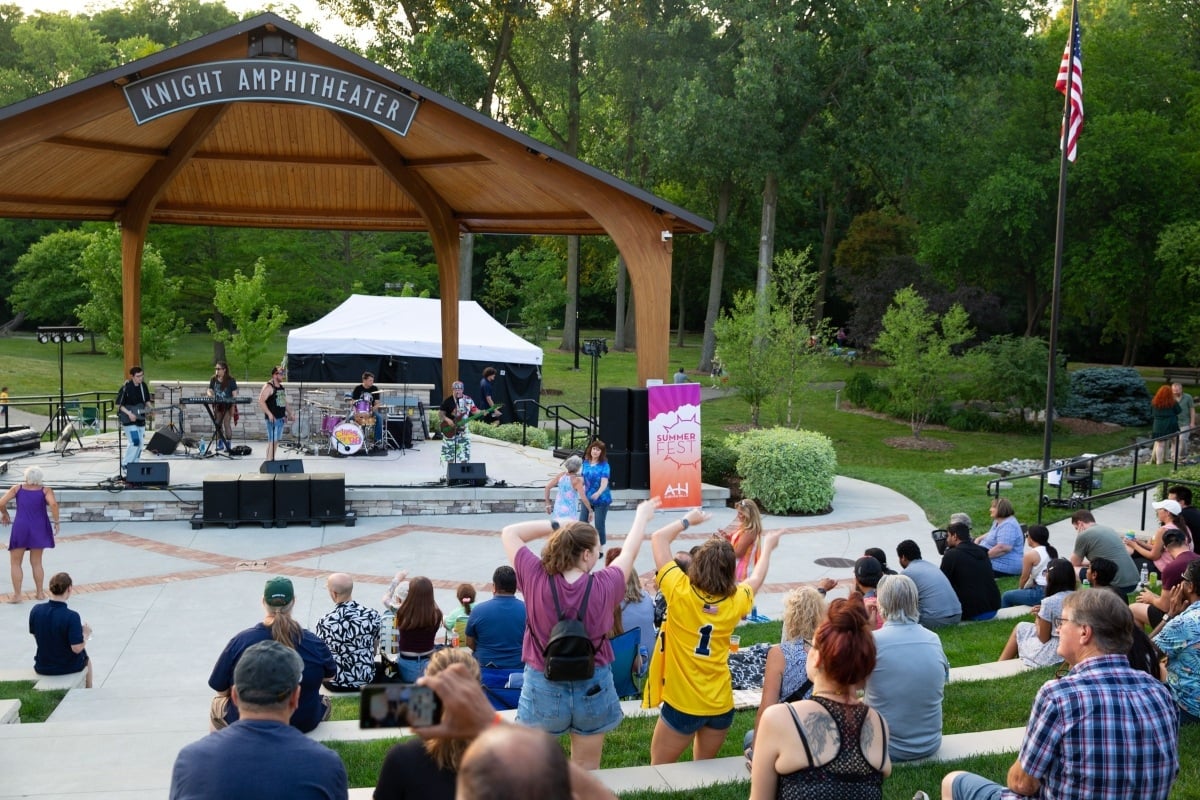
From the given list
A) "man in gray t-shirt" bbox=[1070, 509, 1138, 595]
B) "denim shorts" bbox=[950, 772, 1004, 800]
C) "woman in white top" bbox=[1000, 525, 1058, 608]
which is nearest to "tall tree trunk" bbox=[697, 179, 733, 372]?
"woman in white top" bbox=[1000, 525, 1058, 608]

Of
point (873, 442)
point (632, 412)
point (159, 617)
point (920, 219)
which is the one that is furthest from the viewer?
point (920, 219)

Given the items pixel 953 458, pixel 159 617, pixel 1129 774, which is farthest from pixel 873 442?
pixel 1129 774

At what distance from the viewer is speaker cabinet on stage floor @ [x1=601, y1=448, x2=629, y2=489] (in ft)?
54.0

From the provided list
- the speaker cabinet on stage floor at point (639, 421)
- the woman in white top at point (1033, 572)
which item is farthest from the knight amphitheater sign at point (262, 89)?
the woman in white top at point (1033, 572)

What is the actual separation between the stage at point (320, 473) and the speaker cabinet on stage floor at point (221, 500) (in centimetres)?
69

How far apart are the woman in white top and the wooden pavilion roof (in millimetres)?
7369

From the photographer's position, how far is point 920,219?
154ft

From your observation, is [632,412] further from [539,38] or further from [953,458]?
[539,38]

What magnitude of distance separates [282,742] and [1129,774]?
302 cm

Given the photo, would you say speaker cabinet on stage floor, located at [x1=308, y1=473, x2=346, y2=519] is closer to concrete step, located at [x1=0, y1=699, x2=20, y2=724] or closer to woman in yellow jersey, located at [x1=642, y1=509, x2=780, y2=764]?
concrete step, located at [x1=0, y1=699, x2=20, y2=724]

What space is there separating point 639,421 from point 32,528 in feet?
27.3

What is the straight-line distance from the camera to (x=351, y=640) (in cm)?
799

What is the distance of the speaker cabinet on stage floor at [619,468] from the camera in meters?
16.5

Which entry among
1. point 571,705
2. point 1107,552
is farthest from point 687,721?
point 1107,552
